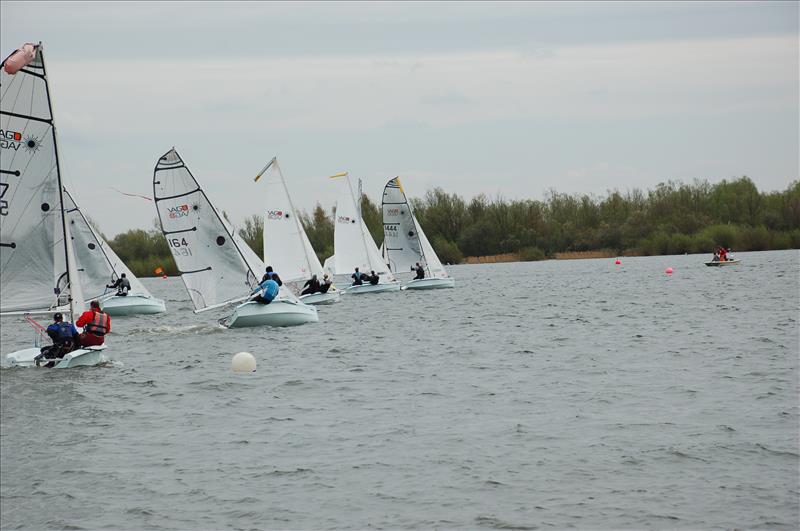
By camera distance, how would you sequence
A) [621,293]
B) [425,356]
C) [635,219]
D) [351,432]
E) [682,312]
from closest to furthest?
[351,432], [425,356], [682,312], [621,293], [635,219]

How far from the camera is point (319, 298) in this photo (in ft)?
144

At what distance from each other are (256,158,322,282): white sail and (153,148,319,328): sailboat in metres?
10.3

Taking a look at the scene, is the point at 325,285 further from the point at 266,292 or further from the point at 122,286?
the point at 266,292

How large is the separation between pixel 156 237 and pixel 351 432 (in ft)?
308

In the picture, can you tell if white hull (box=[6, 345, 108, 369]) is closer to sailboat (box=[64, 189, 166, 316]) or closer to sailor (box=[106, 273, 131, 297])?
sailboat (box=[64, 189, 166, 316])

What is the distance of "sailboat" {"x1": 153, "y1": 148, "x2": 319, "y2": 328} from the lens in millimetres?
32250

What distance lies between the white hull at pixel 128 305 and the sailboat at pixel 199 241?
399 inches

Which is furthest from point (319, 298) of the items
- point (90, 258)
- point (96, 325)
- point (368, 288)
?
point (96, 325)

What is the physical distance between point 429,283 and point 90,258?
18.3 m

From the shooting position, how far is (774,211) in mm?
95438

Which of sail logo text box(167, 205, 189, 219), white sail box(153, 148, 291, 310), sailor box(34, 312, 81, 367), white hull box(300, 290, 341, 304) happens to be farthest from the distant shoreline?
sailor box(34, 312, 81, 367)

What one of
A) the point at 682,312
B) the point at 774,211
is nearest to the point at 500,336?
the point at 682,312

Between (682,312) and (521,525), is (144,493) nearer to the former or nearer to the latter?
(521,525)

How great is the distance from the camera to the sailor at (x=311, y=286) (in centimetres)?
4362
